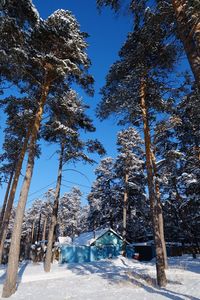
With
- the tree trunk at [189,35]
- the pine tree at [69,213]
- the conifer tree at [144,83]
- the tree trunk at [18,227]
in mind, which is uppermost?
the pine tree at [69,213]

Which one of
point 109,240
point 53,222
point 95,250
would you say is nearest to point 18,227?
point 53,222

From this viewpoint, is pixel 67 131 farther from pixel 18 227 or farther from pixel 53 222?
pixel 53 222

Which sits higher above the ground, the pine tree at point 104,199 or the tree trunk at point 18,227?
the pine tree at point 104,199

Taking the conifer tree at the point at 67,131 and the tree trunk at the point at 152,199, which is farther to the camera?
the conifer tree at the point at 67,131

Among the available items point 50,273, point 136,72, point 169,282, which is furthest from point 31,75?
point 50,273

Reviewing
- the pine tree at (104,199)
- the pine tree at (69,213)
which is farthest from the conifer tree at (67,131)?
the pine tree at (69,213)

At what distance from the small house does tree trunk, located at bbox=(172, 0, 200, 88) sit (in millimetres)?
24455

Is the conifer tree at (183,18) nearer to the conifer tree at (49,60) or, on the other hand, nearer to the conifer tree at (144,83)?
the conifer tree at (144,83)

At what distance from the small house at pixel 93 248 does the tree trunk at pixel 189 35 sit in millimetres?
24455

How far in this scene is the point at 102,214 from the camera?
33844 mm

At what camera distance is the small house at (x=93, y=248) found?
25.9 metres

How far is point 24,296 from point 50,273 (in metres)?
7.57

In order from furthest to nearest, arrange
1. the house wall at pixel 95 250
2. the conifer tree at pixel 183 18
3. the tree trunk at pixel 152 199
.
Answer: the house wall at pixel 95 250 → the tree trunk at pixel 152 199 → the conifer tree at pixel 183 18

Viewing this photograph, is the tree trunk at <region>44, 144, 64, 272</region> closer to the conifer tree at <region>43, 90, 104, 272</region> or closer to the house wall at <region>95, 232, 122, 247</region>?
the conifer tree at <region>43, 90, 104, 272</region>
